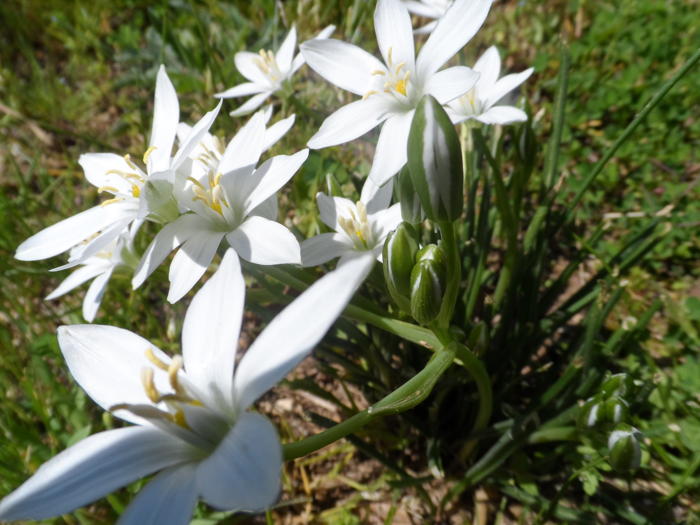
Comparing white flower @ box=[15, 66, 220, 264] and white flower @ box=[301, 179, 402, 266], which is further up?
white flower @ box=[15, 66, 220, 264]

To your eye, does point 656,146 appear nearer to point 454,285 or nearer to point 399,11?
point 399,11

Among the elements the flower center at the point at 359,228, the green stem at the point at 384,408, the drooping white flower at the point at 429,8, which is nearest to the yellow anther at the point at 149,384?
the green stem at the point at 384,408

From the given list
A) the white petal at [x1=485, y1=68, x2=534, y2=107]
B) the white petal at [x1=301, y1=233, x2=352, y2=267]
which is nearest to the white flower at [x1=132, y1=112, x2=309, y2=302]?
the white petal at [x1=301, y1=233, x2=352, y2=267]

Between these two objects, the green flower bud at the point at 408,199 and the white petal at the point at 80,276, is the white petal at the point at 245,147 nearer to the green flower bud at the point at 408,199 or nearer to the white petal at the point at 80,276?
the green flower bud at the point at 408,199

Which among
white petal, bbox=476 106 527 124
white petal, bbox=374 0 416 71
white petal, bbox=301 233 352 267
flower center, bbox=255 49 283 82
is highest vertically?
white petal, bbox=374 0 416 71

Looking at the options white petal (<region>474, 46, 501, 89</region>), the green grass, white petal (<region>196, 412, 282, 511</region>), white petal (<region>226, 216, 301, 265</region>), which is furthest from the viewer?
the green grass

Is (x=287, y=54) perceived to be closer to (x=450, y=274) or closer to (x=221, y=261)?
(x=221, y=261)

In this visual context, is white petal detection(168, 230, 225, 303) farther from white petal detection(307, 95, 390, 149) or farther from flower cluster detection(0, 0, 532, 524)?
white petal detection(307, 95, 390, 149)
